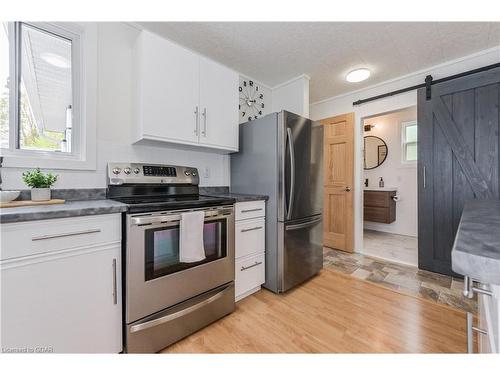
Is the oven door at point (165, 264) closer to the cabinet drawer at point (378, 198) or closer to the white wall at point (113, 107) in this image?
the white wall at point (113, 107)

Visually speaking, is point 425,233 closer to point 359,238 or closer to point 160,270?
point 359,238

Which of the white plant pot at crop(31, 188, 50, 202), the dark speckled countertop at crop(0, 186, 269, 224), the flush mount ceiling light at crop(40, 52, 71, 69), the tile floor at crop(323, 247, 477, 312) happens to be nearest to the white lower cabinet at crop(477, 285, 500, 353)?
the dark speckled countertop at crop(0, 186, 269, 224)

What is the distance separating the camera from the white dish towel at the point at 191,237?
1377 mm

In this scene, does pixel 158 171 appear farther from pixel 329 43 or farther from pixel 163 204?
pixel 329 43

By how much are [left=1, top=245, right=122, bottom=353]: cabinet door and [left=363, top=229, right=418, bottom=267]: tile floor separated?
3.12 metres

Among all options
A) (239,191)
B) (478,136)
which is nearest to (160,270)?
(239,191)

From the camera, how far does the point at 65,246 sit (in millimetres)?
1062

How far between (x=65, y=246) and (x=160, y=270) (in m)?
0.50

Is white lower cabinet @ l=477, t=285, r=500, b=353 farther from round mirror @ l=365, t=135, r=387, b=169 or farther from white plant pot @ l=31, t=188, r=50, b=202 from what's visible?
round mirror @ l=365, t=135, r=387, b=169

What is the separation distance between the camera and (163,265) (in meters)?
1.34

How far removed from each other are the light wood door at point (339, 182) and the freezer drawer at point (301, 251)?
96 centimetres

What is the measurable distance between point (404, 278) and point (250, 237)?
5.78 feet

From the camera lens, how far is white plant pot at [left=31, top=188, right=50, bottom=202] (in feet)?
4.28

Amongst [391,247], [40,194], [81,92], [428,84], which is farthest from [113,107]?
[391,247]
